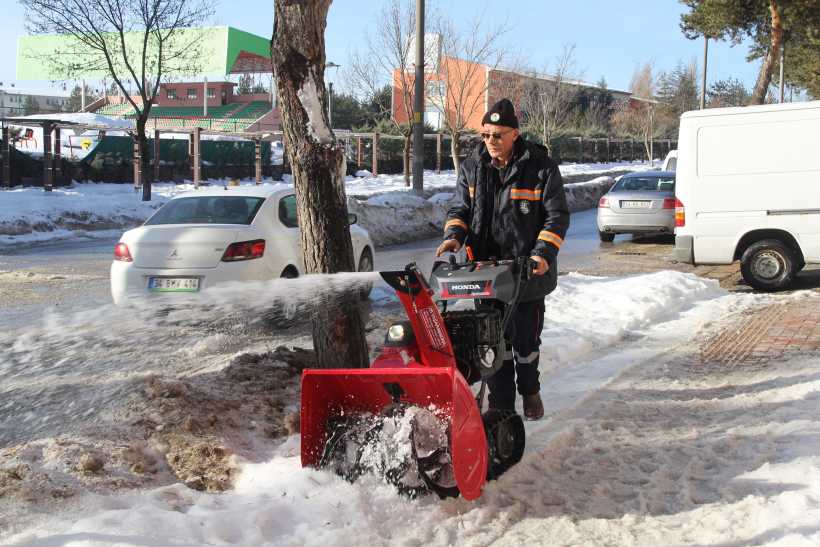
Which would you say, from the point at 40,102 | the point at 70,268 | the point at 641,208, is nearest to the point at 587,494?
the point at 70,268

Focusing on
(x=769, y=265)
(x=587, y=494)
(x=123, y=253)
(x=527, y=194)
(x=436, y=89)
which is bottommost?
(x=587, y=494)

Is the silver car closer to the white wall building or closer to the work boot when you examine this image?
the work boot

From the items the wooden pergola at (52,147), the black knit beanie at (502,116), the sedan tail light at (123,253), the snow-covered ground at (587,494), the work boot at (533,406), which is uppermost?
the wooden pergola at (52,147)

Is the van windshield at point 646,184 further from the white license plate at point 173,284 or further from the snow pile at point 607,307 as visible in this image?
the white license plate at point 173,284

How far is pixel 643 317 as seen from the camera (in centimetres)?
902

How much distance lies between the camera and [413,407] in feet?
13.3

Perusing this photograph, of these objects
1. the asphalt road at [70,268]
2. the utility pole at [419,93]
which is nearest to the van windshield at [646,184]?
the asphalt road at [70,268]

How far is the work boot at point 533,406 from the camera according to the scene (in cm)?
523

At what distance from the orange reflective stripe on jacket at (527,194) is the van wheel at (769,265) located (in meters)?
7.23

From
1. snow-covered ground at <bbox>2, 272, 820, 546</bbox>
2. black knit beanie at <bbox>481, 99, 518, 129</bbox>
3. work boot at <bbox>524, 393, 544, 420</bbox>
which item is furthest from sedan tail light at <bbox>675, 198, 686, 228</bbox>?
black knit beanie at <bbox>481, 99, 518, 129</bbox>

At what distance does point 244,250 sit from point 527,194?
4.43 m

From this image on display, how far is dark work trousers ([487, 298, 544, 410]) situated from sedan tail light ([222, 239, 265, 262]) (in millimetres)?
4190

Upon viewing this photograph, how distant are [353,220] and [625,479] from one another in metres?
5.17

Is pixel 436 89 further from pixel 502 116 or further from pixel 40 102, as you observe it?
pixel 40 102
